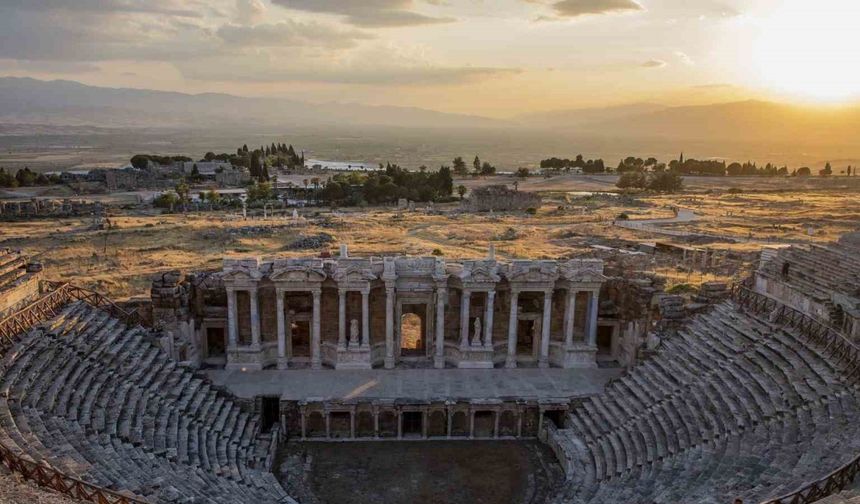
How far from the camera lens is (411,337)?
114 ft

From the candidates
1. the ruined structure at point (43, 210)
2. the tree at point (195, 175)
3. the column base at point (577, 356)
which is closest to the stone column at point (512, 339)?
the column base at point (577, 356)

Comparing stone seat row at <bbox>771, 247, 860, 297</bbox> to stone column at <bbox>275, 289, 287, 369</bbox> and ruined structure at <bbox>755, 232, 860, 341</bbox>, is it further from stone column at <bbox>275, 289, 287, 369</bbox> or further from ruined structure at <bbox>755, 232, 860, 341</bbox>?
stone column at <bbox>275, 289, 287, 369</bbox>

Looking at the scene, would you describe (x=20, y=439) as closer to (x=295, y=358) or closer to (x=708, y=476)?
(x=295, y=358)

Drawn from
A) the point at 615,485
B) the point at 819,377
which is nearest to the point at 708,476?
the point at 615,485

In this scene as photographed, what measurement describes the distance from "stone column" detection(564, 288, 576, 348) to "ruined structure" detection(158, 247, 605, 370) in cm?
5

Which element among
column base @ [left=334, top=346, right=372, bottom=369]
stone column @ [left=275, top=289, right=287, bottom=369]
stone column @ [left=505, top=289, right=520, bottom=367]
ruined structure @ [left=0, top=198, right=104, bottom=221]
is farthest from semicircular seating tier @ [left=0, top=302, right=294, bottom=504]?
ruined structure @ [left=0, top=198, right=104, bottom=221]

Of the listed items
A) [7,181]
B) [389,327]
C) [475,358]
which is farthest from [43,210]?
[475,358]

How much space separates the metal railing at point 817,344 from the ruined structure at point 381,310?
6.66 m

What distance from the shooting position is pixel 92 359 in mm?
22031

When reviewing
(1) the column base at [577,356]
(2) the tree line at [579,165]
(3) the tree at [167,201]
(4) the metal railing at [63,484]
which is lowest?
(1) the column base at [577,356]

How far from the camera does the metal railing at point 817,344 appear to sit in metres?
13.7

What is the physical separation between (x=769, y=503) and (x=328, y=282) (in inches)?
785

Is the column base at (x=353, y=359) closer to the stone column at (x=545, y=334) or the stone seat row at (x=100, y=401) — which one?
the stone seat row at (x=100, y=401)

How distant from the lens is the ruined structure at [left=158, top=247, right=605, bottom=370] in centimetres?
2853
